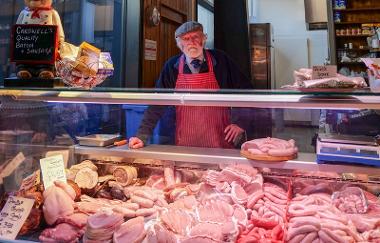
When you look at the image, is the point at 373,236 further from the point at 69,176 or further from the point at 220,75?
the point at 220,75

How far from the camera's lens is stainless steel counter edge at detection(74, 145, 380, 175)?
58.2 inches

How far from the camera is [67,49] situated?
5.13ft

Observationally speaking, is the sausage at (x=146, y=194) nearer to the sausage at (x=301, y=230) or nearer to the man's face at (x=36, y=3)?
the sausage at (x=301, y=230)

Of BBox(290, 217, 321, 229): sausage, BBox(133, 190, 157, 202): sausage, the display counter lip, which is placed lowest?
BBox(290, 217, 321, 229): sausage

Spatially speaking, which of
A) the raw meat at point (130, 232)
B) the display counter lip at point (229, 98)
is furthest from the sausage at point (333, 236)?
the raw meat at point (130, 232)

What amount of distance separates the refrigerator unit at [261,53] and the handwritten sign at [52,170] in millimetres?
6394

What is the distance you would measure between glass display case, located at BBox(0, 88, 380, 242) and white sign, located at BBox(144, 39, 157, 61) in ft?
7.45

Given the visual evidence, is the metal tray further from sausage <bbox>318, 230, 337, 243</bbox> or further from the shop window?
the shop window

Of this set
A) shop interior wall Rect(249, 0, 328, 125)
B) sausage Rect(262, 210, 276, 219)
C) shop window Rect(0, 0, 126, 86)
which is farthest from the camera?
shop interior wall Rect(249, 0, 328, 125)

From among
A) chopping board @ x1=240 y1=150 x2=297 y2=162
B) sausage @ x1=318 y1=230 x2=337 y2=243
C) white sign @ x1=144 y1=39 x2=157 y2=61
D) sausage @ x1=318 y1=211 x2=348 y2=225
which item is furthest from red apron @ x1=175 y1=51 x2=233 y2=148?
white sign @ x1=144 y1=39 x2=157 y2=61

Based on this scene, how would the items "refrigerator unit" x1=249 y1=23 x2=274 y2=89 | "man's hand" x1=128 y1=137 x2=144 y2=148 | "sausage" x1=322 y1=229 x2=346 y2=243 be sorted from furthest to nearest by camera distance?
"refrigerator unit" x1=249 y1=23 x2=274 y2=89
"man's hand" x1=128 y1=137 x2=144 y2=148
"sausage" x1=322 y1=229 x2=346 y2=243

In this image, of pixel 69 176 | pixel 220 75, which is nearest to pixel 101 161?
pixel 69 176

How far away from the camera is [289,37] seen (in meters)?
8.91

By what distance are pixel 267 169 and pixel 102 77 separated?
0.88m
